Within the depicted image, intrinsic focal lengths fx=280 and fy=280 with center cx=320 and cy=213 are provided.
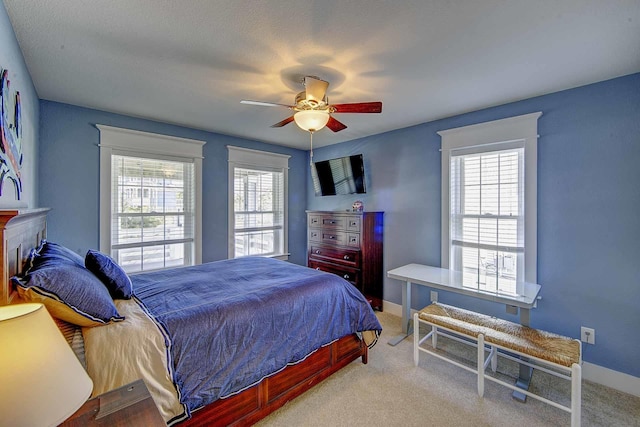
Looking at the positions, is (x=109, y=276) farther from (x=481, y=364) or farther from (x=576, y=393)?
(x=576, y=393)

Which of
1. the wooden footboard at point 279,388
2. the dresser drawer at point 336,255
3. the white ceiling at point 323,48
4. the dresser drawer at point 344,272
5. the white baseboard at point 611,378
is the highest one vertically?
the white ceiling at point 323,48

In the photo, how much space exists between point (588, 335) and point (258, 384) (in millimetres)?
2788

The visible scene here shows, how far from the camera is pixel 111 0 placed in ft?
4.80

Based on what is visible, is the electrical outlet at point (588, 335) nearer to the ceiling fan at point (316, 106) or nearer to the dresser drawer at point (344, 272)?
the dresser drawer at point (344, 272)

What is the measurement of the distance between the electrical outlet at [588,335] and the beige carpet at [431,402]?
1.13ft

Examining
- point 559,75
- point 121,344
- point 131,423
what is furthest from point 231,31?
point 559,75

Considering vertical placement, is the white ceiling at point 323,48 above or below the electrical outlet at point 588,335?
above

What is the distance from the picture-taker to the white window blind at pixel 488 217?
2805 mm

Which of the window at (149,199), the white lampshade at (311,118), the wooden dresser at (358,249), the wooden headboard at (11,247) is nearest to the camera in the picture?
the wooden headboard at (11,247)

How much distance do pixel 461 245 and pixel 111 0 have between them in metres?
3.57

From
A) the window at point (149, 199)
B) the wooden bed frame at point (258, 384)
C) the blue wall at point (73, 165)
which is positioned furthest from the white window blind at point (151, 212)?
the wooden bed frame at point (258, 384)

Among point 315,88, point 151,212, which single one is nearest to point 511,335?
point 315,88

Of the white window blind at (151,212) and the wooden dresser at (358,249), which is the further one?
the wooden dresser at (358,249)

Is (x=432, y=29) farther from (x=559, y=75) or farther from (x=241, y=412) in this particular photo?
(x=241, y=412)
